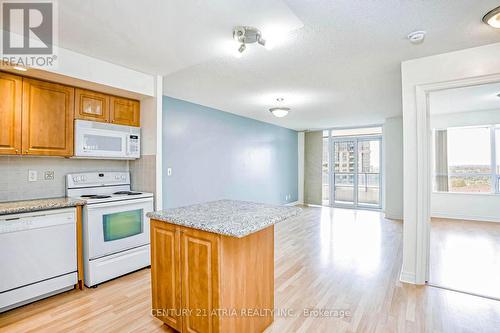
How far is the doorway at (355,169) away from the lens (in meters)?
7.07

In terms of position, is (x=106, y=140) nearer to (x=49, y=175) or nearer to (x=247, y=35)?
(x=49, y=175)

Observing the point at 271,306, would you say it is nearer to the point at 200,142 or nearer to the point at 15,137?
the point at 15,137

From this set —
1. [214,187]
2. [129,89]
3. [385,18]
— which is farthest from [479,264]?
[129,89]

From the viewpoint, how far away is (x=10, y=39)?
222 centimetres

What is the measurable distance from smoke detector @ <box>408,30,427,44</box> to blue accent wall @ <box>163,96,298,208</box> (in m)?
3.41

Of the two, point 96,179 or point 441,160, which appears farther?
point 441,160

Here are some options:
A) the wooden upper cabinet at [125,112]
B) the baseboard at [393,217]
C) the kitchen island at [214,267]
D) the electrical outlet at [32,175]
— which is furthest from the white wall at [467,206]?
the electrical outlet at [32,175]

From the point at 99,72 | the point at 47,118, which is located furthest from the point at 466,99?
the point at 47,118

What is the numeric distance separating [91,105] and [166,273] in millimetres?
2264

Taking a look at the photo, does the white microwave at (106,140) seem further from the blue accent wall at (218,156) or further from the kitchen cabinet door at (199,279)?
the kitchen cabinet door at (199,279)

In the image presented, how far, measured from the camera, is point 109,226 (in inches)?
110

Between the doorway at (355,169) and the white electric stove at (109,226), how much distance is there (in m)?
5.94

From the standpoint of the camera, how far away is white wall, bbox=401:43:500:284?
8.52 feet

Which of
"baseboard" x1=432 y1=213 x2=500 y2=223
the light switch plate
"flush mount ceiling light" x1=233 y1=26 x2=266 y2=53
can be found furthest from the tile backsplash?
"baseboard" x1=432 y1=213 x2=500 y2=223
